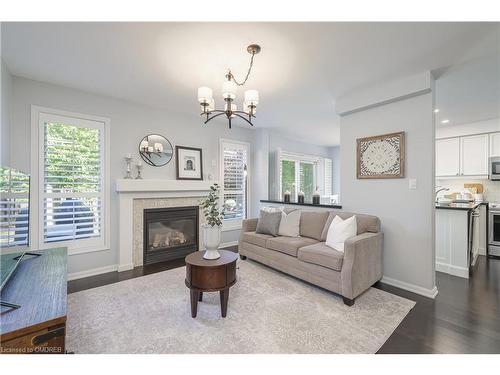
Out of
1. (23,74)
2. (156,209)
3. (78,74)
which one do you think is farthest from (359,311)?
(23,74)

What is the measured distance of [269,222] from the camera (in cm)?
350

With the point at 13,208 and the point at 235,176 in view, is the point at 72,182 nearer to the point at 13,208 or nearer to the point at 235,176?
the point at 13,208

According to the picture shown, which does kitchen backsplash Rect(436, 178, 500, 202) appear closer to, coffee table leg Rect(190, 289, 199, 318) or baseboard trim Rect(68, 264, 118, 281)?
coffee table leg Rect(190, 289, 199, 318)

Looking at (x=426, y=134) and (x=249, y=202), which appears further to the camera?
(x=249, y=202)

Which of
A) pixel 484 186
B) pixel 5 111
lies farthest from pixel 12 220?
pixel 484 186

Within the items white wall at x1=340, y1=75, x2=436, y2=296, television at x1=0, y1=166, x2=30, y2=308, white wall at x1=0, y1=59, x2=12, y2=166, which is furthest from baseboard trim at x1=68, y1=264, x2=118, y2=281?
white wall at x1=340, y1=75, x2=436, y2=296

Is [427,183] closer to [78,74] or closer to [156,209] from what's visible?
[156,209]

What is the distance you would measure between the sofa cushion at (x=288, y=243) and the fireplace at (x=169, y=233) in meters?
1.55

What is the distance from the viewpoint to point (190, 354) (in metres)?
1.59

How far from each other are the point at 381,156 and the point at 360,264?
145cm

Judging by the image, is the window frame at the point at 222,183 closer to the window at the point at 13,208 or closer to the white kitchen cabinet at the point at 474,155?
the window at the point at 13,208

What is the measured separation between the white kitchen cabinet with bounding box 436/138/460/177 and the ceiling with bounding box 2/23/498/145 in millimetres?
3134

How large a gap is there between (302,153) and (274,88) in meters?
3.69

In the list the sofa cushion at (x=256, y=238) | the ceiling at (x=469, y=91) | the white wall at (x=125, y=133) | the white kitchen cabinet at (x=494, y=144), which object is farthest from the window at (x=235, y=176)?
the white kitchen cabinet at (x=494, y=144)
